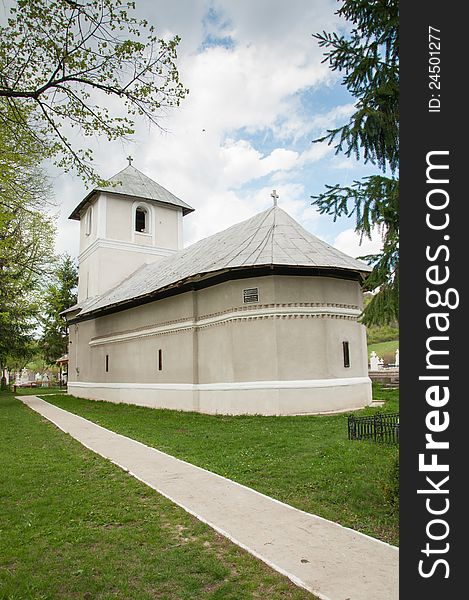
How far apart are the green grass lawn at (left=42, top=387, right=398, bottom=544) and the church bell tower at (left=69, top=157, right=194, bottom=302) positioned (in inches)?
579

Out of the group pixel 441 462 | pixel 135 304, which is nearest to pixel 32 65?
pixel 441 462

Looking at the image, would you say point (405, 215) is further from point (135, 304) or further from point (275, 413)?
point (135, 304)

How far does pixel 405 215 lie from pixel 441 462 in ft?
5.04

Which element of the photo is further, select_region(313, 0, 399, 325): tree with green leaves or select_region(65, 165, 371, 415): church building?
select_region(65, 165, 371, 415): church building

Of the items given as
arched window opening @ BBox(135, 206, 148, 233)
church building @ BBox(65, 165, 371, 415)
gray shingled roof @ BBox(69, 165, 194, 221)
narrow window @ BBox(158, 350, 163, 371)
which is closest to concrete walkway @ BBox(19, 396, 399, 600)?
church building @ BBox(65, 165, 371, 415)

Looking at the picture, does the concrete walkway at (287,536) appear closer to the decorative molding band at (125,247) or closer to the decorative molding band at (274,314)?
the decorative molding band at (274,314)

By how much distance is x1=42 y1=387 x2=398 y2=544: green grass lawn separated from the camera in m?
6.64

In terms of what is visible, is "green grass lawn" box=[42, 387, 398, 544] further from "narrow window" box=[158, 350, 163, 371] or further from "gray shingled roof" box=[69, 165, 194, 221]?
"gray shingled roof" box=[69, 165, 194, 221]

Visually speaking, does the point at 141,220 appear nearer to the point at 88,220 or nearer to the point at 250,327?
the point at 88,220

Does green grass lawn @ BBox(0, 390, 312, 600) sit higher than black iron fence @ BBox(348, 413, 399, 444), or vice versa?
black iron fence @ BBox(348, 413, 399, 444)

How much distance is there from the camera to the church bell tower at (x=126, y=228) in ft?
97.3

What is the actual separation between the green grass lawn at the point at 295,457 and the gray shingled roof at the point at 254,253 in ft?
16.3

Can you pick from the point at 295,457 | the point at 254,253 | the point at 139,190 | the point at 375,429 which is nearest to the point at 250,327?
the point at 254,253

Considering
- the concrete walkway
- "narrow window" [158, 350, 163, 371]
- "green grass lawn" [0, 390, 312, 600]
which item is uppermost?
"narrow window" [158, 350, 163, 371]
